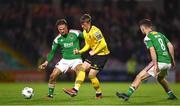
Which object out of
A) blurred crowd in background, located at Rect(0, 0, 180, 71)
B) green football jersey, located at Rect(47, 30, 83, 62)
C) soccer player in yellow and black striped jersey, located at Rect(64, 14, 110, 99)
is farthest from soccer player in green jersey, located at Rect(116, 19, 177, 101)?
blurred crowd in background, located at Rect(0, 0, 180, 71)

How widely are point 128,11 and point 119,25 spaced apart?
1321 millimetres

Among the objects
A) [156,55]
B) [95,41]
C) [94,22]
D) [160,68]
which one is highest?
[94,22]

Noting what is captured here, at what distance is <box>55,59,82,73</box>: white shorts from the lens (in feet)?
45.0

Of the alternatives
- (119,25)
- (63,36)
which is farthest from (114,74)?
(63,36)

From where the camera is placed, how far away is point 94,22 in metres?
27.0

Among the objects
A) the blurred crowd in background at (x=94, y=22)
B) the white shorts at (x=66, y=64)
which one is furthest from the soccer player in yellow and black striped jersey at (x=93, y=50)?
the blurred crowd in background at (x=94, y=22)

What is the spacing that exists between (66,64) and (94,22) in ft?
43.7

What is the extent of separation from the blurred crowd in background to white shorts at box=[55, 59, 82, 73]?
1185cm

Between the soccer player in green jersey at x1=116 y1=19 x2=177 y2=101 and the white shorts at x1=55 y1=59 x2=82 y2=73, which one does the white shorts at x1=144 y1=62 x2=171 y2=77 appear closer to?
the soccer player in green jersey at x1=116 y1=19 x2=177 y2=101

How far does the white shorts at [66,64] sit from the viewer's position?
13727 millimetres

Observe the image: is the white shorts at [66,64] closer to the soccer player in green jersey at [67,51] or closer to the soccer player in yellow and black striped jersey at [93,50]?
the soccer player in green jersey at [67,51]

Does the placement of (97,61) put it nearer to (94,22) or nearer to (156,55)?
(156,55)

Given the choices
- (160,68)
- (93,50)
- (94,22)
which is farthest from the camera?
(94,22)

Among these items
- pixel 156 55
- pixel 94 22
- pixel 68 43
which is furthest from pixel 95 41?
pixel 94 22
